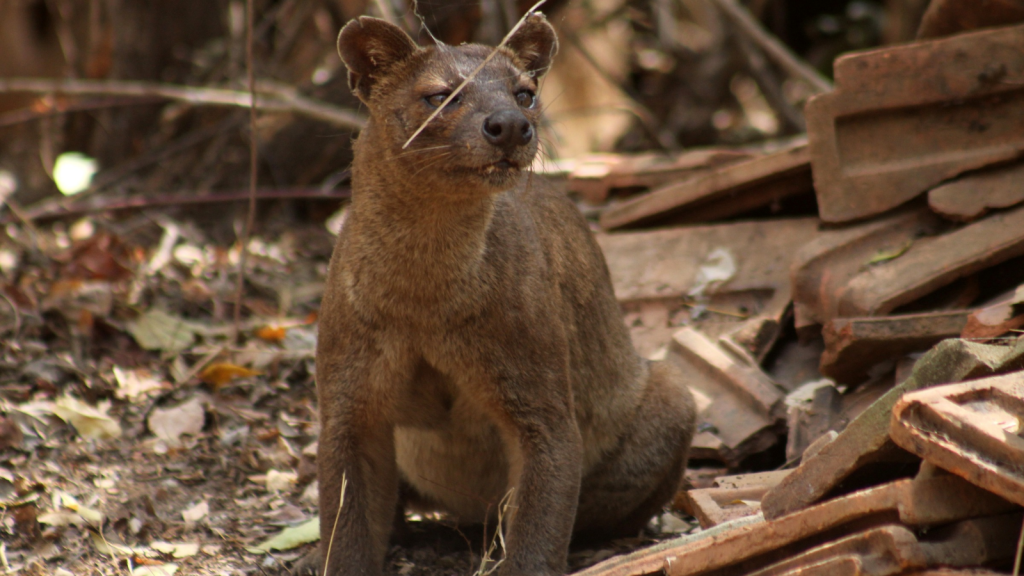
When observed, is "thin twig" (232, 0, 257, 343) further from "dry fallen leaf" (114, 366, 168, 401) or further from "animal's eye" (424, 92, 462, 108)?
"animal's eye" (424, 92, 462, 108)

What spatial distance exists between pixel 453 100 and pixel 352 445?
1.31 metres

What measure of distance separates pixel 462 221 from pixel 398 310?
39 cm

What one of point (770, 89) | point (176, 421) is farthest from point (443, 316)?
point (770, 89)

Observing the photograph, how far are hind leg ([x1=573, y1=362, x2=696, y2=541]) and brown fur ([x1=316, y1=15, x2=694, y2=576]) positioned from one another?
0.49 meters

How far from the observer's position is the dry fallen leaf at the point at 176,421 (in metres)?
5.02

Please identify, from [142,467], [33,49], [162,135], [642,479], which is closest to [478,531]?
[642,479]

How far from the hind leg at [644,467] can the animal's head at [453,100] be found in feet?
4.61

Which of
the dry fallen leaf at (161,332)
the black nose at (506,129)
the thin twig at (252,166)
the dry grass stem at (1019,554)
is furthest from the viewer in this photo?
the dry fallen leaf at (161,332)

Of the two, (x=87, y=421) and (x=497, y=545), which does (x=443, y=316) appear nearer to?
(x=497, y=545)

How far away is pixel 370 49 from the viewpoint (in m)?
3.88

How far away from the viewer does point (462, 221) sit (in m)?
3.75

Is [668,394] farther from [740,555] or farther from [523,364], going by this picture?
[740,555]

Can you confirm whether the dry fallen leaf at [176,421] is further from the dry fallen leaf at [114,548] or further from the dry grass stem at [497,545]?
the dry grass stem at [497,545]

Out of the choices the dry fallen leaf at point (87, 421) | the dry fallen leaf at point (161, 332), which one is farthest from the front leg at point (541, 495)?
the dry fallen leaf at point (161, 332)
